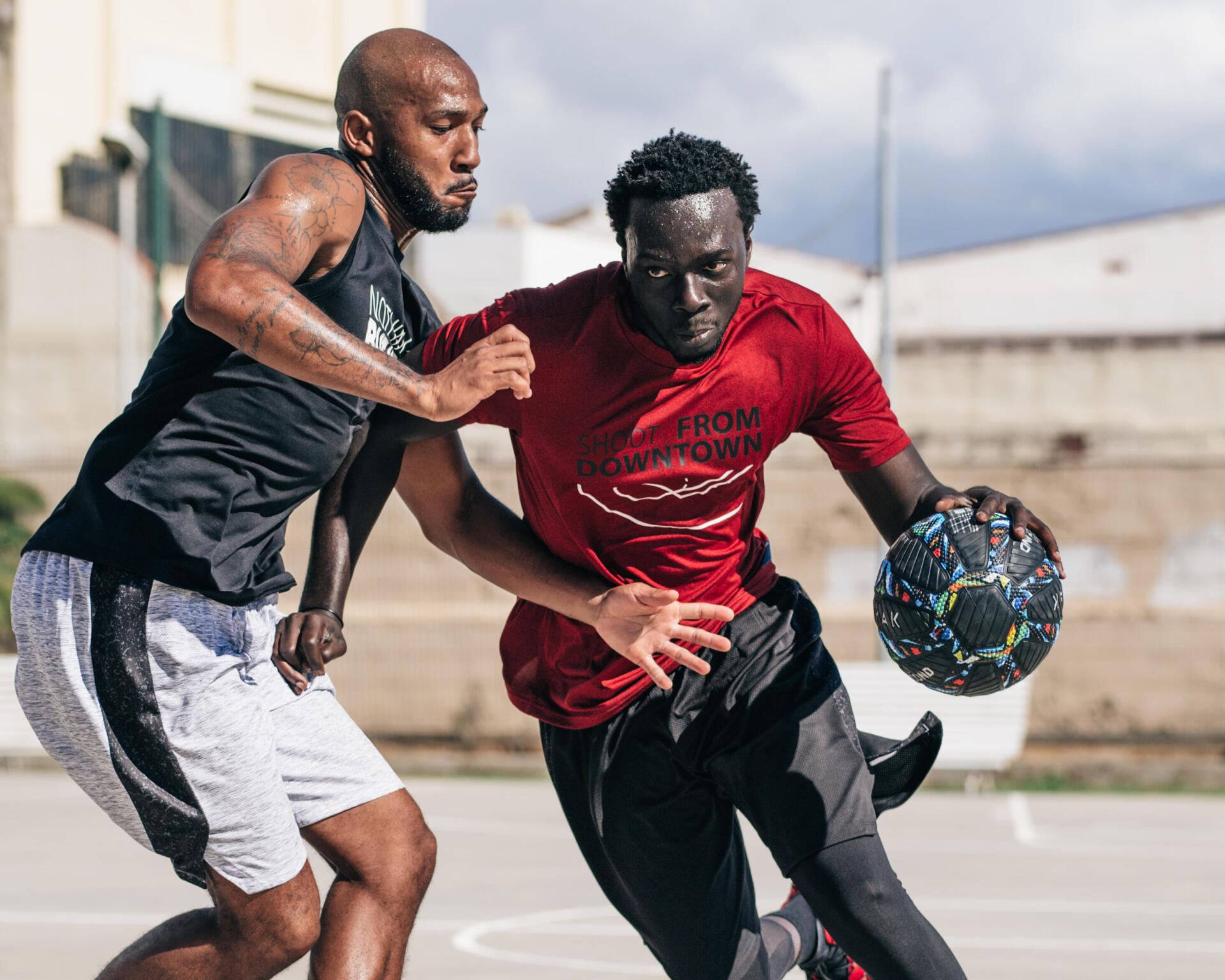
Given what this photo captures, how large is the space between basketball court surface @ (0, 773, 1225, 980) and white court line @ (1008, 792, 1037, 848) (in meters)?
0.04

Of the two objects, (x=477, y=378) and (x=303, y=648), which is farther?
(x=303, y=648)

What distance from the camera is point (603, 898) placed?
726cm

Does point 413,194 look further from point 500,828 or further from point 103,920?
point 500,828

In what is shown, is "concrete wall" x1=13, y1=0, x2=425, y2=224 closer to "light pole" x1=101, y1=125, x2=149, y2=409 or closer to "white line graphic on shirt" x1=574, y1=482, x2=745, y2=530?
"light pole" x1=101, y1=125, x2=149, y2=409

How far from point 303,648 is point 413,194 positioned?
1.04 meters

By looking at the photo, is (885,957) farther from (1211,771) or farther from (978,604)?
(1211,771)

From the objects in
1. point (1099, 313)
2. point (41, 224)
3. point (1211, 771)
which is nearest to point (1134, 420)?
point (1099, 313)

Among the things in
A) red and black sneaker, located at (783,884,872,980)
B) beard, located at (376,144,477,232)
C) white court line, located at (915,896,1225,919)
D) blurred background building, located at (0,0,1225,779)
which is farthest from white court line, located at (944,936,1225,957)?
blurred background building, located at (0,0,1225,779)

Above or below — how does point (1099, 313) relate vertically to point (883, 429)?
above

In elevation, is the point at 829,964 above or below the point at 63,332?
below

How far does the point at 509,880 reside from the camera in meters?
7.71

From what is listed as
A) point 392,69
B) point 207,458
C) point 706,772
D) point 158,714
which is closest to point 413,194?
point 392,69

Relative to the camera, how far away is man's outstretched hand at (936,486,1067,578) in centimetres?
334

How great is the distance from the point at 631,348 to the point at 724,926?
1366 mm
